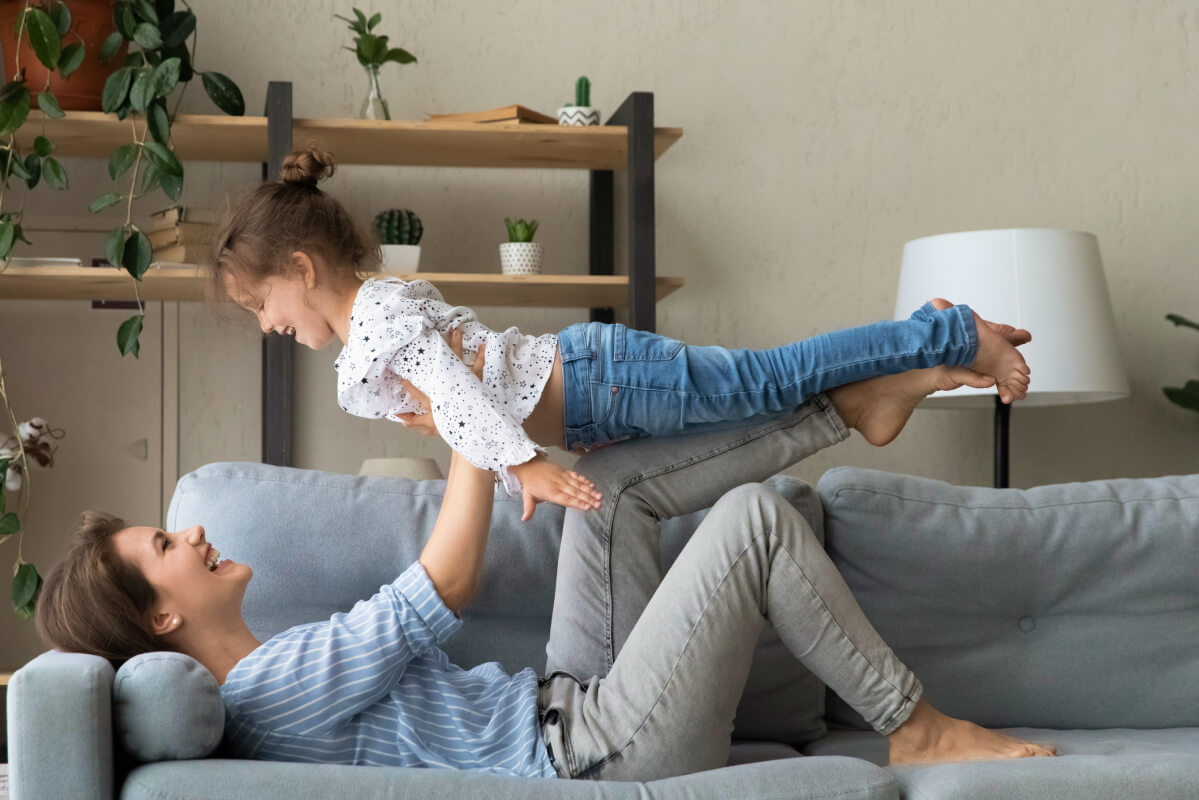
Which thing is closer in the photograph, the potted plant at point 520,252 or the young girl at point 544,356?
the young girl at point 544,356

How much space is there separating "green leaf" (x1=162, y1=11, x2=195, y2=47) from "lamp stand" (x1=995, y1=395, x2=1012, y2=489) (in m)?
2.15

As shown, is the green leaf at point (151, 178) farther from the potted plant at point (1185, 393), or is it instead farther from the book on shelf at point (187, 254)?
the potted plant at point (1185, 393)

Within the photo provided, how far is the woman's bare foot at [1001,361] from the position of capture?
1.50 metres

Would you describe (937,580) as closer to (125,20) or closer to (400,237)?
(400,237)

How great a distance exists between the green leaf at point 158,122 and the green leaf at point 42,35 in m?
0.22

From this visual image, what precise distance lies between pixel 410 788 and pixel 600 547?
0.47 m

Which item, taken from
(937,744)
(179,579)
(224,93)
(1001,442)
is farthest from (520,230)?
(937,744)

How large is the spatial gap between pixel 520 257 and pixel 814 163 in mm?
975

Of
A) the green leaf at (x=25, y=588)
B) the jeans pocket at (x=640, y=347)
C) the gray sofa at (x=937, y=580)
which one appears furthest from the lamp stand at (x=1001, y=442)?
the green leaf at (x=25, y=588)

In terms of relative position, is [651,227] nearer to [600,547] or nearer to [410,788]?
[600,547]

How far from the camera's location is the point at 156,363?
2.82m

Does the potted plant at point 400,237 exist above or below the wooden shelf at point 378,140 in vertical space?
below

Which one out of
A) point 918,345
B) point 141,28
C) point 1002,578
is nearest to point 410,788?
point 918,345

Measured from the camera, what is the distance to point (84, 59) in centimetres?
245
